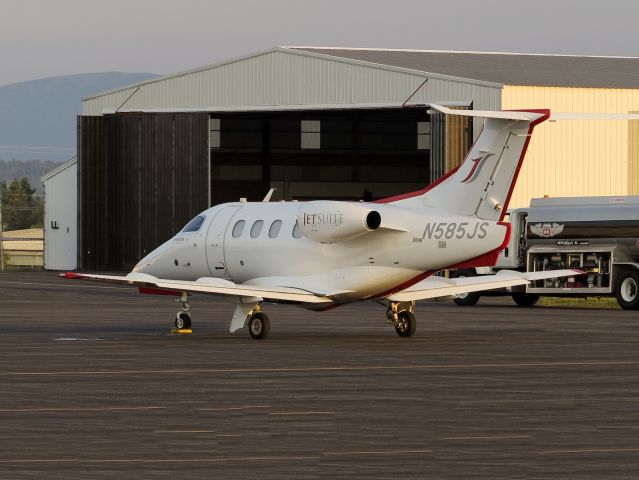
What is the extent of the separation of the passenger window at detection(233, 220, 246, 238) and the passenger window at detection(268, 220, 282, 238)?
36.4 inches

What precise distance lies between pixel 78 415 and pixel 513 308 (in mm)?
30124

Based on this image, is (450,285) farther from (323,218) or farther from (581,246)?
(581,246)

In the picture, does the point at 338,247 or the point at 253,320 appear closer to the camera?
the point at 338,247

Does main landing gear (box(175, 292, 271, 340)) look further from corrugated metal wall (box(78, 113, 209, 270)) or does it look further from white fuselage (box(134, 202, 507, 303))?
corrugated metal wall (box(78, 113, 209, 270))

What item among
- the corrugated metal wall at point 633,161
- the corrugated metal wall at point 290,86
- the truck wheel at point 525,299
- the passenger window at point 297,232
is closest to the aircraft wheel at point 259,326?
the passenger window at point 297,232

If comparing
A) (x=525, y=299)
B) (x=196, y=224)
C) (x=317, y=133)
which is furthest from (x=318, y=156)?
(x=196, y=224)

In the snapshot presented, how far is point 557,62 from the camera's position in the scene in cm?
7119

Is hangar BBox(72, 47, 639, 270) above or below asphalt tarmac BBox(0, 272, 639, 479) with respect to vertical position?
above

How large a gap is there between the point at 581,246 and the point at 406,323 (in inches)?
580

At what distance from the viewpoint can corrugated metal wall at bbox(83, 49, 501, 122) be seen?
6194cm

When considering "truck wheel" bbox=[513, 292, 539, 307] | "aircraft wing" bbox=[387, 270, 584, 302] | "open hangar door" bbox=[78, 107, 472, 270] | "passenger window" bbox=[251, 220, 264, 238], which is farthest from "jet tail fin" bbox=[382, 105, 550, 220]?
"open hangar door" bbox=[78, 107, 472, 270]

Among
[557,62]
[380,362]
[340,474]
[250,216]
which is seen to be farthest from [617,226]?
[340,474]

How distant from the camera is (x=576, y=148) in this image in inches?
2463

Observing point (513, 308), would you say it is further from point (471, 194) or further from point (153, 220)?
point (153, 220)
